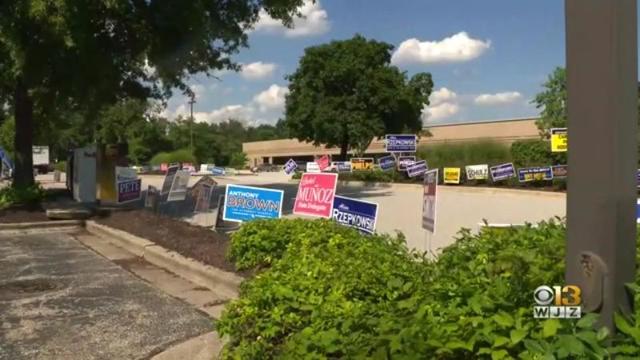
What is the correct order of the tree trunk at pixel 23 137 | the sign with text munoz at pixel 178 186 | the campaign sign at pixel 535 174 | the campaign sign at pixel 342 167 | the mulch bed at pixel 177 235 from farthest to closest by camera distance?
the campaign sign at pixel 342 167
the campaign sign at pixel 535 174
the tree trunk at pixel 23 137
the sign with text munoz at pixel 178 186
the mulch bed at pixel 177 235

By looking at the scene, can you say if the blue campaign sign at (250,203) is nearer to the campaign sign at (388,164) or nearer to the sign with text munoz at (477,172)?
the sign with text munoz at (477,172)

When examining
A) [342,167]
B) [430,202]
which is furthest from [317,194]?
[342,167]

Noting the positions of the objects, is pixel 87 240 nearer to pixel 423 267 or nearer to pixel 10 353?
pixel 10 353

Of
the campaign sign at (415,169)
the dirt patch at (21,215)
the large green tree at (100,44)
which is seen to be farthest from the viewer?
the campaign sign at (415,169)

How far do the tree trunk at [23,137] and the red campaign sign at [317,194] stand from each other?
1291 cm

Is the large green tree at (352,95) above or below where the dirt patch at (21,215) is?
above

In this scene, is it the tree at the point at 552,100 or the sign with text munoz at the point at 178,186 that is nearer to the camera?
the sign with text munoz at the point at 178,186

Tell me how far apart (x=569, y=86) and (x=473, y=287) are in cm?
116

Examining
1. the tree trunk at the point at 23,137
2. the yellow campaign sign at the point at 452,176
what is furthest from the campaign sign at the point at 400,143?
the tree trunk at the point at 23,137

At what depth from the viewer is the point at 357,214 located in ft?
26.1

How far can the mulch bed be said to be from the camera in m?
9.17

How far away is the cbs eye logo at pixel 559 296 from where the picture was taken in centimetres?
267

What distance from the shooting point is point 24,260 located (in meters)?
10.9

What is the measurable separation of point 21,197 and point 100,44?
16.3ft
